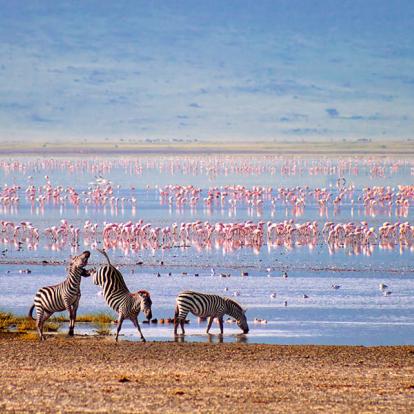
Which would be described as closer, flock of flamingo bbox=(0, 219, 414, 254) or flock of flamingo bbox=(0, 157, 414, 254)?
flock of flamingo bbox=(0, 219, 414, 254)

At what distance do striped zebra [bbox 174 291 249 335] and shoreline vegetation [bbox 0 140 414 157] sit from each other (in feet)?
384

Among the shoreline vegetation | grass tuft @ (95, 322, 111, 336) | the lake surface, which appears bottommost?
grass tuft @ (95, 322, 111, 336)

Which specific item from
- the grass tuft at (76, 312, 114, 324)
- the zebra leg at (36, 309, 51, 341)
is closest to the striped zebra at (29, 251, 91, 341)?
the zebra leg at (36, 309, 51, 341)

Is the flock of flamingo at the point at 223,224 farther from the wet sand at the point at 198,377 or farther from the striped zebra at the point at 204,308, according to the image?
the wet sand at the point at 198,377

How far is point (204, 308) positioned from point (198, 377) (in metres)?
5.68

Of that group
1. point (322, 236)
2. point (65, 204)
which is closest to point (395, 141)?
point (65, 204)

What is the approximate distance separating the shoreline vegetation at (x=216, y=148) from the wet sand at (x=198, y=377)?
394 feet

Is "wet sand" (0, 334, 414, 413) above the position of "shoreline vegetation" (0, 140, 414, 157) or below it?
below

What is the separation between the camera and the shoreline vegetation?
140375mm

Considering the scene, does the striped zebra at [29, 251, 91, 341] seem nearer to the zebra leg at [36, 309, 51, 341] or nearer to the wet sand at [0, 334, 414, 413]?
the zebra leg at [36, 309, 51, 341]

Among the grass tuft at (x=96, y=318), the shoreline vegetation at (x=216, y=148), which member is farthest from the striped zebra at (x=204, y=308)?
the shoreline vegetation at (x=216, y=148)

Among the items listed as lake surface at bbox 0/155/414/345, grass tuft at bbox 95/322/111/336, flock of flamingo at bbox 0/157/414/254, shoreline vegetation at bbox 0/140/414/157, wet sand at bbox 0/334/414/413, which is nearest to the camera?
wet sand at bbox 0/334/414/413

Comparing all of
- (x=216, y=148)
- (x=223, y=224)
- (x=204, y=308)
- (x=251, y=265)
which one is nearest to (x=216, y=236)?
(x=223, y=224)

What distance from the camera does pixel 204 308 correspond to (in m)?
18.8
